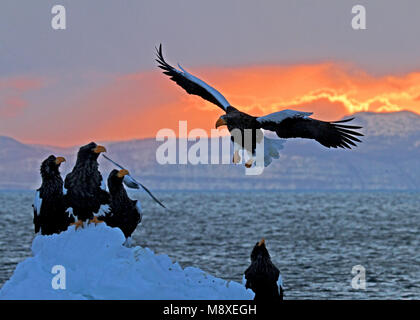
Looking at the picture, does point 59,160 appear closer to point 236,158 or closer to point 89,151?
point 89,151

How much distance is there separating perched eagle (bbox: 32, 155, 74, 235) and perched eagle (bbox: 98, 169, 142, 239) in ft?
2.98

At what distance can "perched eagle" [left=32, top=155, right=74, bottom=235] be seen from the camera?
1573 centimetres

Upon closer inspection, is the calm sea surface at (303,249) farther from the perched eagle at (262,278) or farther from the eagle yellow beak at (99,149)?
the eagle yellow beak at (99,149)

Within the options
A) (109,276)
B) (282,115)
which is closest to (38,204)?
(109,276)

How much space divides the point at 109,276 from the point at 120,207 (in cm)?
321

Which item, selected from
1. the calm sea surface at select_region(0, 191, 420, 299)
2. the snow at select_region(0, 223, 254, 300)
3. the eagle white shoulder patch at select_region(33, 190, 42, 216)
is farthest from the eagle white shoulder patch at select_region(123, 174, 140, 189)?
the calm sea surface at select_region(0, 191, 420, 299)

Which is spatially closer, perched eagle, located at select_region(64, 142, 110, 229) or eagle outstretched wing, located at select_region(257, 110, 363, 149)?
perched eagle, located at select_region(64, 142, 110, 229)

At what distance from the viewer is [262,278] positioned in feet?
50.9

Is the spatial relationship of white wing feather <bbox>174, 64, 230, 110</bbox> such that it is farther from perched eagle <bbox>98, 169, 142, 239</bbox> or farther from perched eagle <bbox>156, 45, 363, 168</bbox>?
perched eagle <bbox>98, 169, 142, 239</bbox>

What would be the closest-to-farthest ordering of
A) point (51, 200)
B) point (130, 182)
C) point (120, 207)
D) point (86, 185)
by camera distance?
point (86, 185)
point (120, 207)
point (51, 200)
point (130, 182)

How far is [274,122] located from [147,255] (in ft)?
18.3

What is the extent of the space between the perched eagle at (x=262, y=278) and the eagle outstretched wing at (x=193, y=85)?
4.46 m

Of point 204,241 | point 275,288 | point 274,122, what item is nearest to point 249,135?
point 274,122
